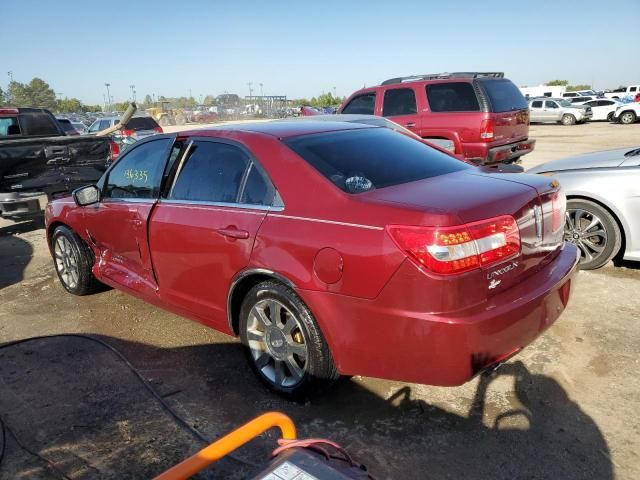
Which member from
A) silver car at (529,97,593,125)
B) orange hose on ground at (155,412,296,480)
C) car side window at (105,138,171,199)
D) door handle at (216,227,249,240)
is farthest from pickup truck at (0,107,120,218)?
silver car at (529,97,593,125)

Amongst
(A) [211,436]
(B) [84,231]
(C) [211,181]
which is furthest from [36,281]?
(A) [211,436]

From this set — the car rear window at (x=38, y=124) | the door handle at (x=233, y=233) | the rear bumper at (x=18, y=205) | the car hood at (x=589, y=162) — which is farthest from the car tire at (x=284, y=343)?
the car rear window at (x=38, y=124)

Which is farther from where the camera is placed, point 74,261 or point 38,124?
point 38,124

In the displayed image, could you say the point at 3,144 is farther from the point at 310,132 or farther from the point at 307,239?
the point at 307,239

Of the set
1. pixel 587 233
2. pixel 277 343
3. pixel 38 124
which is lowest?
pixel 277 343

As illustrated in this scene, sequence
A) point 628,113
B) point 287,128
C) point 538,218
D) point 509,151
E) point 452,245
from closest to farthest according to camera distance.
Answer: point 452,245 < point 538,218 < point 287,128 < point 509,151 < point 628,113

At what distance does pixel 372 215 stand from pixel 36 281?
4621 millimetres

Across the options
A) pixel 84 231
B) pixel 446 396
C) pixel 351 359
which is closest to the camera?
pixel 351 359

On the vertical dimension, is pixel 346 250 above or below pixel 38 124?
below

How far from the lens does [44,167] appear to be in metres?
7.27

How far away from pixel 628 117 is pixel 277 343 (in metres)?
31.6

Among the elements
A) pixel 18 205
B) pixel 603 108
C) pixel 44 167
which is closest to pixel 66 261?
pixel 18 205

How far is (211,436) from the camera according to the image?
281 centimetres

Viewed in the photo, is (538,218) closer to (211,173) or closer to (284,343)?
(284,343)
